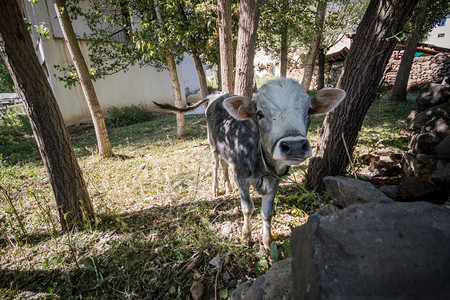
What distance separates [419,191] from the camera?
7.55 feet

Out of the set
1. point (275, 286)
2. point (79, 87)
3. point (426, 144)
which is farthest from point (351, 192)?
Answer: point (79, 87)

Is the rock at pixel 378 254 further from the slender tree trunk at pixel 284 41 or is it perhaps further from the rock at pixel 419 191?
the slender tree trunk at pixel 284 41

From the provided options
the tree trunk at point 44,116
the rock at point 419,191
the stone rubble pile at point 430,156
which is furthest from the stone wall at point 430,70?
the tree trunk at point 44,116

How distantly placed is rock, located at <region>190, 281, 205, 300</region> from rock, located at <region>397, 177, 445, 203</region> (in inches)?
96.9

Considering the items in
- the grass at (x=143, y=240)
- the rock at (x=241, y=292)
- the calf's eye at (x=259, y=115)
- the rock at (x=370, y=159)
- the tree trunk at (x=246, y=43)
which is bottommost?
the grass at (x=143, y=240)

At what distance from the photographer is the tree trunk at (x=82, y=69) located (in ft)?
16.5

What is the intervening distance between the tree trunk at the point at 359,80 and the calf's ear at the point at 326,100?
3.19 ft

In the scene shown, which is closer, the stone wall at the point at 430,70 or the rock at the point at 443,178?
the rock at the point at 443,178

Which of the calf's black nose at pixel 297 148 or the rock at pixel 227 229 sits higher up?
the calf's black nose at pixel 297 148

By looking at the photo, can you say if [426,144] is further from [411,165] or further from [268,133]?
[268,133]

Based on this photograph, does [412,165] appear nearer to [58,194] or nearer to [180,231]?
[180,231]

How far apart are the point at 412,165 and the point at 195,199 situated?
349 cm

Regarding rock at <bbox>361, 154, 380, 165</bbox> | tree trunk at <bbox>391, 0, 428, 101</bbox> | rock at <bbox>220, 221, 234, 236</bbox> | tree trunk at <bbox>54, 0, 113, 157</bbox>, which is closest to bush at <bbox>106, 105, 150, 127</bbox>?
tree trunk at <bbox>54, 0, 113, 157</bbox>

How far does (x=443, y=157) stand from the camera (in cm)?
266
